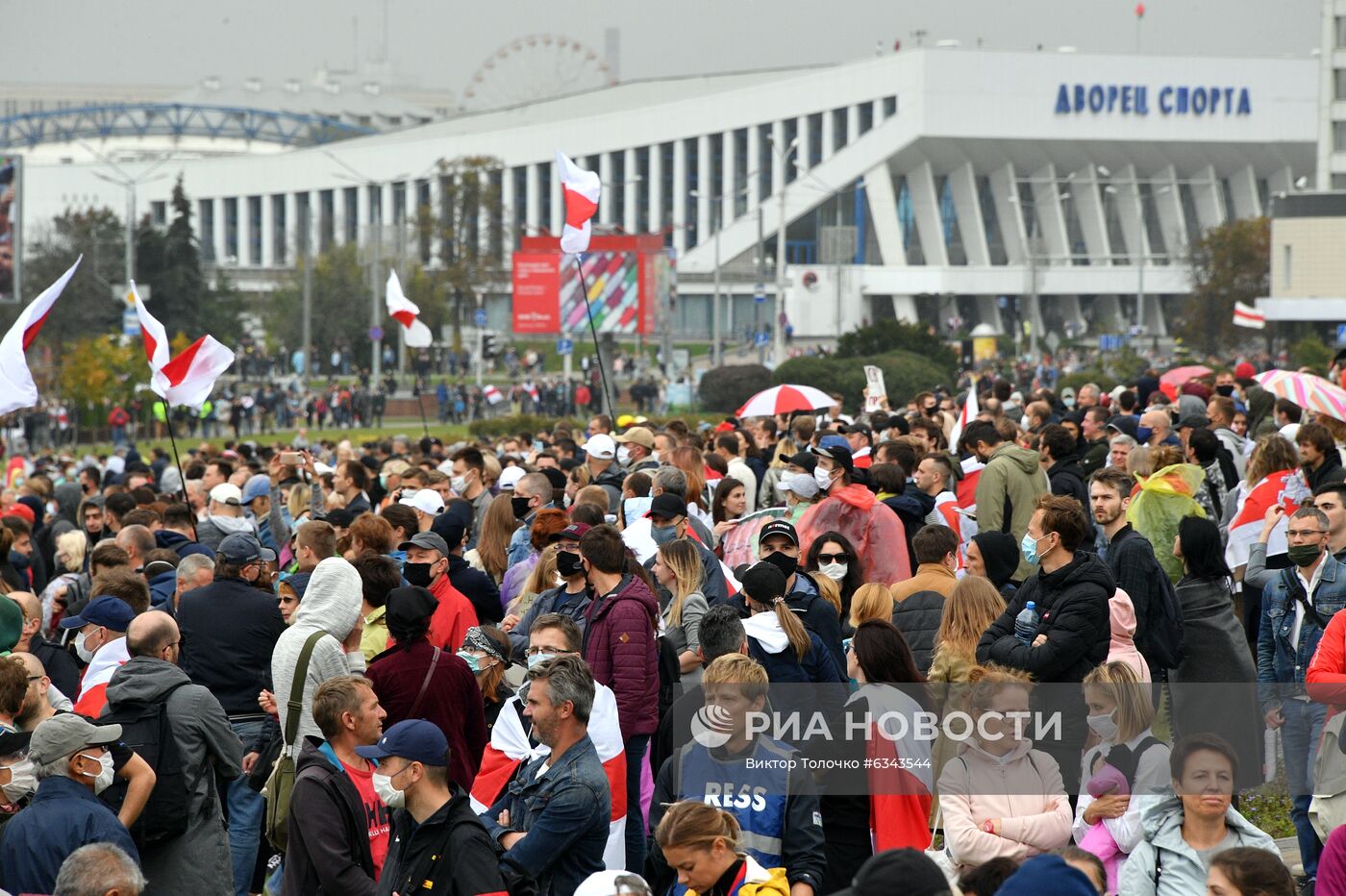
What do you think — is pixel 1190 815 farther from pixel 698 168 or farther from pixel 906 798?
pixel 698 168

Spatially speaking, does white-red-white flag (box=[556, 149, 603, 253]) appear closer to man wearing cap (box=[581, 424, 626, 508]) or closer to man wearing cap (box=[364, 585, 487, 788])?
man wearing cap (box=[581, 424, 626, 508])

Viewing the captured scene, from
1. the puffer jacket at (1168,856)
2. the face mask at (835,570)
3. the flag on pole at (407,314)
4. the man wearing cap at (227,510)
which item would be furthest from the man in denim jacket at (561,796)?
the flag on pole at (407,314)

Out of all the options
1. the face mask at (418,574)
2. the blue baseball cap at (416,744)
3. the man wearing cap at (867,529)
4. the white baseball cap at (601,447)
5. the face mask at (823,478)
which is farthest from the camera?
the white baseball cap at (601,447)

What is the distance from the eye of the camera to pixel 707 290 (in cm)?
8819

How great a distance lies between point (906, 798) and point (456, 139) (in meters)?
95.6

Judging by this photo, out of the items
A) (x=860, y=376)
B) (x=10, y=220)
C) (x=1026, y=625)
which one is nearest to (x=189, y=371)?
(x=1026, y=625)

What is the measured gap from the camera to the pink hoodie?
22.8 feet

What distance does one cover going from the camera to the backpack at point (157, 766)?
6.05 m

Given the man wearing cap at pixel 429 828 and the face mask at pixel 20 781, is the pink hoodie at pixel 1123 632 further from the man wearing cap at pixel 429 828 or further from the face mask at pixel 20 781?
the face mask at pixel 20 781

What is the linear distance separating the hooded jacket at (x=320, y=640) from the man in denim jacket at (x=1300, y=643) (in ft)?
12.3

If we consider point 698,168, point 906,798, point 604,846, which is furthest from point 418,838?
point 698,168

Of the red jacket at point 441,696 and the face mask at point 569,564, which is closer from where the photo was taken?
the red jacket at point 441,696

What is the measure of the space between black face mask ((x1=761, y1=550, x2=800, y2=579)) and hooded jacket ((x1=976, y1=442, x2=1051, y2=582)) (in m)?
3.03

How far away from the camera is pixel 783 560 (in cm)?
733
